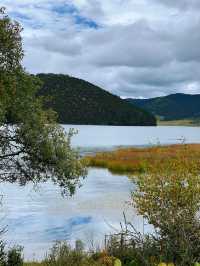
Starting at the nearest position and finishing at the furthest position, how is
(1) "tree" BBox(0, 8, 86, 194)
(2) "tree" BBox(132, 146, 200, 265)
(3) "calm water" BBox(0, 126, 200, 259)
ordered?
(1) "tree" BBox(0, 8, 86, 194), (2) "tree" BBox(132, 146, 200, 265), (3) "calm water" BBox(0, 126, 200, 259)

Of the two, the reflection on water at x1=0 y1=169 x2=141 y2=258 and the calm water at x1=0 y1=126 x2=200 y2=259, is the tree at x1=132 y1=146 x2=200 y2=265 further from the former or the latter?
the reflection on water at x1=0 y1=169 x2=141 y2=258

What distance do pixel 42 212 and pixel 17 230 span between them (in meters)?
6.91

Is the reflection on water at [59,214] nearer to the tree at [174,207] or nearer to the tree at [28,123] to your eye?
the tree at [28,123]

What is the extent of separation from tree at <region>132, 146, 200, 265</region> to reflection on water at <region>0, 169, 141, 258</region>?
8.90 m

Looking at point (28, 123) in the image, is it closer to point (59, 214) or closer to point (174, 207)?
point (174, 207)

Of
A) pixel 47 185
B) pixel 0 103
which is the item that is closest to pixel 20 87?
pixel 0 103

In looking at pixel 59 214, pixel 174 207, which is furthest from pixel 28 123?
pixel 59 214

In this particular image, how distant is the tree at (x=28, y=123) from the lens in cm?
1722

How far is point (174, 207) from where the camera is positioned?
1822 centimetres

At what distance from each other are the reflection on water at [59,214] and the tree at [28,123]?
8.24 meters

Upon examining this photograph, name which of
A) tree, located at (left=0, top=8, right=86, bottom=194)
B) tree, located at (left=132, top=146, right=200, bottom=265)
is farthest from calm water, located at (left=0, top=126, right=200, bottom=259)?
tree, located at (left=0, top=8, right=86, bottom=194)

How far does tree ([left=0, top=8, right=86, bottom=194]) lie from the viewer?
17219mm

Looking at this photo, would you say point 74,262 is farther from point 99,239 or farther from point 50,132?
point 99,239

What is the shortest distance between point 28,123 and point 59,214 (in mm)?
21122
